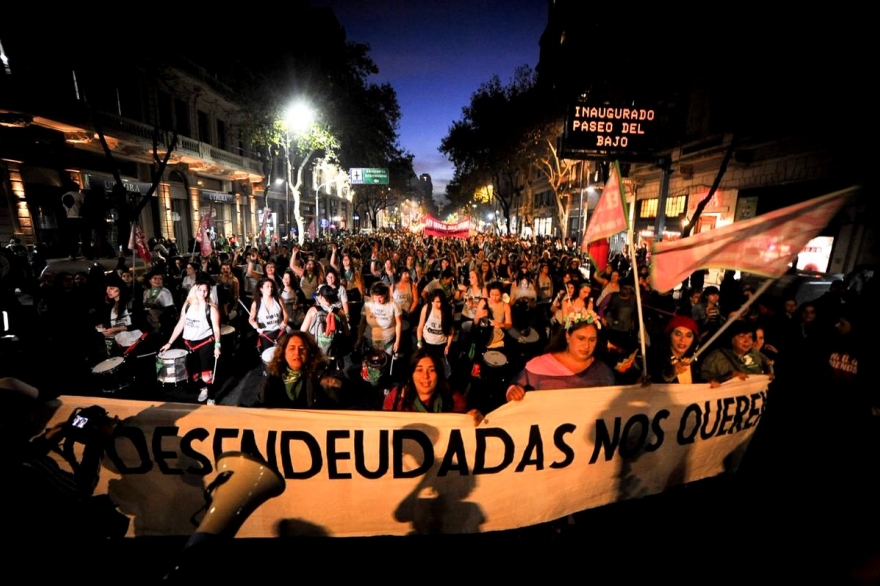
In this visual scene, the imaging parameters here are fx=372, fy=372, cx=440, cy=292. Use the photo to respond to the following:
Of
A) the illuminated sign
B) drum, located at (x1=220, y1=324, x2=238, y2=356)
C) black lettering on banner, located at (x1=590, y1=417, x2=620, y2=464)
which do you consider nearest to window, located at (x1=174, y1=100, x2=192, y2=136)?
drum, located at (x1=220, y1=324, x2=238, y2=356)

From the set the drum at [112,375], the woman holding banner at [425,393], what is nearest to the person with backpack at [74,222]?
the drum at [112,375]

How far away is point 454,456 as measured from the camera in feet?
8.72

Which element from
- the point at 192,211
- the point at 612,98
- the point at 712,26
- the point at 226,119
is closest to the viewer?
the point at 712,26

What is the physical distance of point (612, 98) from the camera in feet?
78.4

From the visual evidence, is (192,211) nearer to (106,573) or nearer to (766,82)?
(106,573)

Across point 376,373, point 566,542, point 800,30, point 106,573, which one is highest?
point 800,30

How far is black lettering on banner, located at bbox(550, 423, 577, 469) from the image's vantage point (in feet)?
8.95

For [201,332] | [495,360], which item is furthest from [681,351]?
[201,332]

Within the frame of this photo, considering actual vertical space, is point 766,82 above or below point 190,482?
above

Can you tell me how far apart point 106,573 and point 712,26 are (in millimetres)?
23873

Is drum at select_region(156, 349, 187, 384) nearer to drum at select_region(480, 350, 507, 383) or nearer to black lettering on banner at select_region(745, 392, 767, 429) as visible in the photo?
drum at select_region(480, 350, 507, 383)

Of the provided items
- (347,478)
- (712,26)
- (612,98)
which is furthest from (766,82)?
(347,478)

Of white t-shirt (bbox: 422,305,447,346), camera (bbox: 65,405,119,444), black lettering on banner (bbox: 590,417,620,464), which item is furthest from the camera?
white t-shirt (bbox: 422,305,447,346)

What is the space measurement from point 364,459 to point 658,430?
7.45ft
